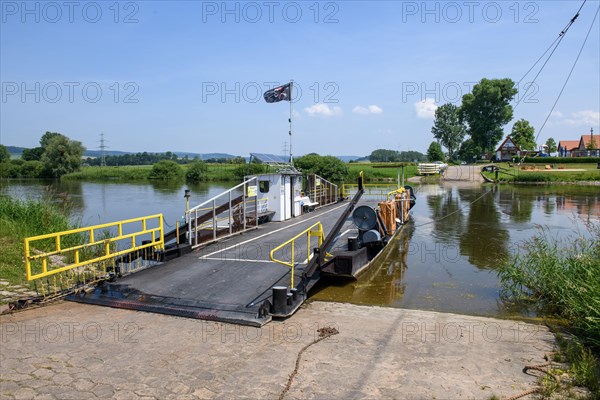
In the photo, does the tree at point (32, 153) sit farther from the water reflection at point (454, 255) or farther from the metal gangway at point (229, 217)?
the metal gangway at point (229, 217)

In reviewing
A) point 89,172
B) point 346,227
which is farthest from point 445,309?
point 89,172

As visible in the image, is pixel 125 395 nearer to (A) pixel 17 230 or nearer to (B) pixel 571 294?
(B) pixel 571 294

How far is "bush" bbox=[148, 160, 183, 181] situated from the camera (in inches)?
2489

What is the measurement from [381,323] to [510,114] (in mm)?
71536

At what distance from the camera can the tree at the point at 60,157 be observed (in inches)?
2378

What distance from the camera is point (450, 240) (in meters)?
16.7

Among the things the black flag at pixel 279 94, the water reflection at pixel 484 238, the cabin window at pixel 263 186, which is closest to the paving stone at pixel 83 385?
the water reflection at pixel 484 238

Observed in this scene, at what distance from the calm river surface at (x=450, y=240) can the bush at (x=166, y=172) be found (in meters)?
26.1

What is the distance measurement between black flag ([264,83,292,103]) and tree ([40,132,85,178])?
53124 millimetres

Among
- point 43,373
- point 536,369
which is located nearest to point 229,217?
point 43,373

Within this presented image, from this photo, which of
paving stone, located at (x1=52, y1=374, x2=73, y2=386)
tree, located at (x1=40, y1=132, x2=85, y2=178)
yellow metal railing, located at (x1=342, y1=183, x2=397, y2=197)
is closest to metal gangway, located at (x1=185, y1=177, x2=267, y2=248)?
paving stone, located at (x1=52, y1=374, x2=73, y2=386)

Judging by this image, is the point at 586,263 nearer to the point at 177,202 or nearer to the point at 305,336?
the point at 305,336

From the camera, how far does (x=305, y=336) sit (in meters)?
6.06

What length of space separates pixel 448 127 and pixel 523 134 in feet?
50.4
